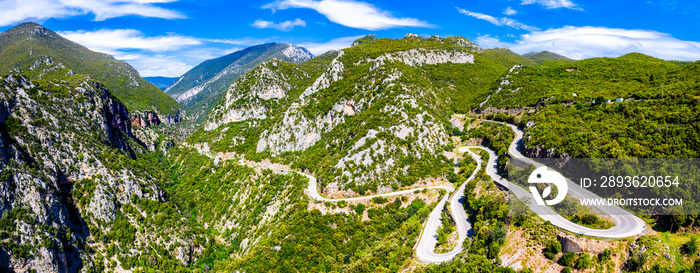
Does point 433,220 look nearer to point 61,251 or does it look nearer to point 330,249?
point 330,249

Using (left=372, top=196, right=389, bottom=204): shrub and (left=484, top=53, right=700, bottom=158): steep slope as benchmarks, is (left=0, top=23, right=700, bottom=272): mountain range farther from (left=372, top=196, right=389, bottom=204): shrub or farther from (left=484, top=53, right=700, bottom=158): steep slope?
(left=372, top=196, right=389, bottom=204): shrub

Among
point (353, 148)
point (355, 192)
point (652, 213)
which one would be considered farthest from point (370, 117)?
point (652, 213)

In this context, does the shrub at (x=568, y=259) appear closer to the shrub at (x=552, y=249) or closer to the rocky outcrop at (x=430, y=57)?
the shrub at (x=552, y=249)

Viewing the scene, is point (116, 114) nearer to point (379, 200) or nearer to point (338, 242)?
point (338, 242)

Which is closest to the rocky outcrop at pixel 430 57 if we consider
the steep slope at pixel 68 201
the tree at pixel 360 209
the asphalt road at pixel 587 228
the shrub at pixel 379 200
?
the shrub at pixel 379 200

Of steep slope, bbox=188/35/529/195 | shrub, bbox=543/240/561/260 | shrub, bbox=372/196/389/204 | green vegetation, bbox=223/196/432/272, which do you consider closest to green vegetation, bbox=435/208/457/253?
green vegetation, bbox=223/196/432/272

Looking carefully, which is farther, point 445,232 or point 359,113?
point 359,113

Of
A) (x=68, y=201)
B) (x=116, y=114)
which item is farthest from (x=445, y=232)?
(x=116, y=114)
